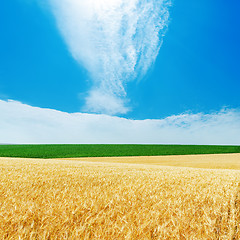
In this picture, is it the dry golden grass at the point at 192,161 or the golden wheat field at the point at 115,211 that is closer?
the golden wheat field at the point at 115,211

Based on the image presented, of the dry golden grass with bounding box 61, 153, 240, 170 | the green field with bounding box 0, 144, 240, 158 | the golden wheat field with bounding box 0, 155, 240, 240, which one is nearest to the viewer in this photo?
the golden wheat field with bounding box 0, 155, 240, 240

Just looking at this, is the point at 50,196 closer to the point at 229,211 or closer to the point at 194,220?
the point at 194,220

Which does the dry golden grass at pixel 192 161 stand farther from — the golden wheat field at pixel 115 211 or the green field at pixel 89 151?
the golden wheat field at pixel 115 211

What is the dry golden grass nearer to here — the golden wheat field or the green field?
the green field

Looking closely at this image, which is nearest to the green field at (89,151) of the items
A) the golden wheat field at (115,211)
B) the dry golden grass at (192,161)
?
the dry golden grass at (192,161)

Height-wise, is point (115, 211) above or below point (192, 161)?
above

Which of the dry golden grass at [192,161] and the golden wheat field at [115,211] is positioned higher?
the golden wheat field at [115,211]

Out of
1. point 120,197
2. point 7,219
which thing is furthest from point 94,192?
point 7,219

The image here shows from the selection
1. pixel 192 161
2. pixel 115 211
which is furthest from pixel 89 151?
pixel 115 211

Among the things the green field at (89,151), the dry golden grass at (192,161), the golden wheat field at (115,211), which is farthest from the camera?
the green field at (89,151)

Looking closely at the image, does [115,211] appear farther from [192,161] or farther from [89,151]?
[89,151]

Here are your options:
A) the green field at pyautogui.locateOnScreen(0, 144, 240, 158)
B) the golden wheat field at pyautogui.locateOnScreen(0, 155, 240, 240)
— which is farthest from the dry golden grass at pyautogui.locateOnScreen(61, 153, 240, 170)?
the golden wheat field at pyautogui.locateOnScreen(0, 155, 240, 240)

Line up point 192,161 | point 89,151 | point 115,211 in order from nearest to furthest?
point 115,211 → point 192,161 → point 89,151

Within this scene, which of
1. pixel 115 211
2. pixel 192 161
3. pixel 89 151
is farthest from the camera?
pixel 89 151
